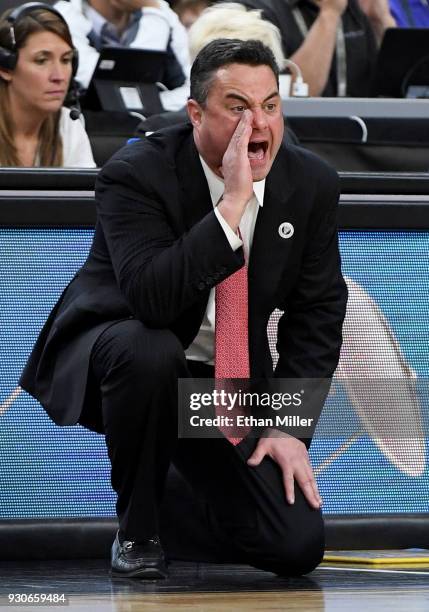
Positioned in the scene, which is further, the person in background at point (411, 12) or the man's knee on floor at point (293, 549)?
the person in background at point (411, 12)

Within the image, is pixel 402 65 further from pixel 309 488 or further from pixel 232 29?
pixel 309 488

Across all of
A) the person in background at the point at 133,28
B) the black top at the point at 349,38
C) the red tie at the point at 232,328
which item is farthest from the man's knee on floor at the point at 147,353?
the black top at the point at 349,38

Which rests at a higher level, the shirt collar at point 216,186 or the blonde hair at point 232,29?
the shirt collar at point 216,186

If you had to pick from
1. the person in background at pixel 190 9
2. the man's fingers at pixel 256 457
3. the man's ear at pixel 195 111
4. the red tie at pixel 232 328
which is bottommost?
the person in background at pixel 190 9

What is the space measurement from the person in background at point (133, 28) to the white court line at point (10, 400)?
10.7 ft

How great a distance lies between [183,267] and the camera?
8.45 ft

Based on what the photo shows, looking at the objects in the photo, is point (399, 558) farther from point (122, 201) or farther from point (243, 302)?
point (122, 201)

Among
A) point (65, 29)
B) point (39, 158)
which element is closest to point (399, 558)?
point (39, 158)

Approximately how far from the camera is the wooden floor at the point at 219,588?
236 cm

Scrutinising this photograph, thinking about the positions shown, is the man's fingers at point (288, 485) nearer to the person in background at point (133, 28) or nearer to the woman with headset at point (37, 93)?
the woman with headset at point (37, 93)

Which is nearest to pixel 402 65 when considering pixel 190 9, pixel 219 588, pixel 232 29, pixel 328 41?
pixel 328 41

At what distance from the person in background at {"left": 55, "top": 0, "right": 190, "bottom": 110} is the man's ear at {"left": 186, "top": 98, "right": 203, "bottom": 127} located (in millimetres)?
3534

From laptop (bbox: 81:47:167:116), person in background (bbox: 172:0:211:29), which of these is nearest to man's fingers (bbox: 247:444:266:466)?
laptop (bbox: 81:47:167:116)

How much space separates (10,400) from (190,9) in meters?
4.72
